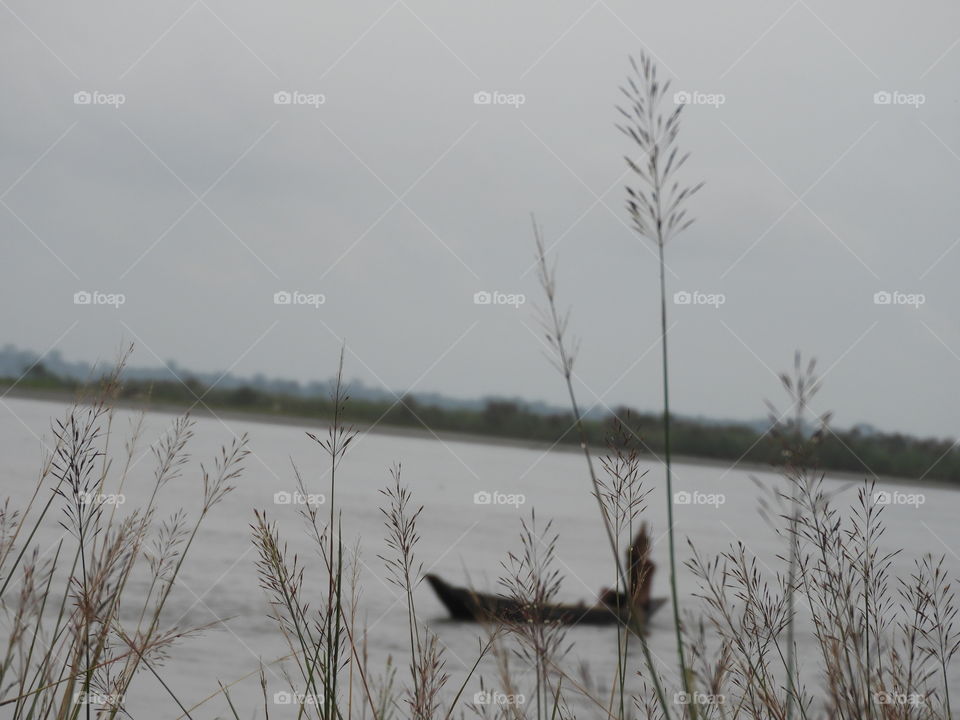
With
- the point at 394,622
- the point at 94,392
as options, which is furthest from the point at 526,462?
the point at 94,392

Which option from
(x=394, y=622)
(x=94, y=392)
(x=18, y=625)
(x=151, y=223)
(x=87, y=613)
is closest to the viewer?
(x=87, y=613)

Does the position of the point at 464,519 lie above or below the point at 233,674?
above

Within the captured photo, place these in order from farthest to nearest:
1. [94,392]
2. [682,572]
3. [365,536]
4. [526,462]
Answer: [526,462], [682,572], [365,536], [94,392]

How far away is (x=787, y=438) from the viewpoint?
92cm

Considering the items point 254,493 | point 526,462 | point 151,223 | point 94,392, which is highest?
point 151,223


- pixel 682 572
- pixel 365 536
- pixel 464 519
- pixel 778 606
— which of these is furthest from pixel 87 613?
pixel 464 519

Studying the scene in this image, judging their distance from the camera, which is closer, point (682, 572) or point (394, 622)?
point (394, 622)

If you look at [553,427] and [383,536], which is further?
[553,427]

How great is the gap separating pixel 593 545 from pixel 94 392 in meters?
26.1

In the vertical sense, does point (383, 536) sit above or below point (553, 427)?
below

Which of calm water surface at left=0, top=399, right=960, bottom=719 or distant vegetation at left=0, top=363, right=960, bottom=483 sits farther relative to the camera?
distant vegetation at left=0, top=363, right=960, bottom=483

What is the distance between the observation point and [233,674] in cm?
872

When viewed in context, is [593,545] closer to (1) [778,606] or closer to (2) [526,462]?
(2) [526,462]

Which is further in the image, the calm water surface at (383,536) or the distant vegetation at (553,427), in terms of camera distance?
the distant vegetation at (553,427)
